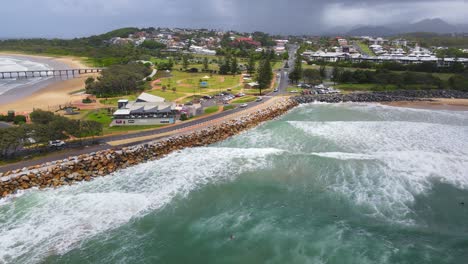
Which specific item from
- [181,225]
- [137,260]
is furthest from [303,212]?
[137,260]

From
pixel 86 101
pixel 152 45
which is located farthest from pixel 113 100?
pixel 152 45

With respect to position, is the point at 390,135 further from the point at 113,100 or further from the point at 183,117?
the point at 113,100

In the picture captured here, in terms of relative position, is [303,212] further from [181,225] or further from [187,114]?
[187,114]

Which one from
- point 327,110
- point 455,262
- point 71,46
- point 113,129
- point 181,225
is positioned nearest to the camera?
point 455,262

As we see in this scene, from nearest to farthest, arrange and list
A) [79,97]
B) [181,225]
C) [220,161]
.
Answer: [181,225] < [220,161] < [79,97]

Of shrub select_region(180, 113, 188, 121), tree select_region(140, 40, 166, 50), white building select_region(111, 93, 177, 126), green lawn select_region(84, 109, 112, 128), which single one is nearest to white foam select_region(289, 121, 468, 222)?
shrub select_region(180, 113, 188, 121)

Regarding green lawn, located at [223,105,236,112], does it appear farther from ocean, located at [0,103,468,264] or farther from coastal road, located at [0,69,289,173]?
ocean, located at [0,103,468,264]

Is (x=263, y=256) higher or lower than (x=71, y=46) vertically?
lower

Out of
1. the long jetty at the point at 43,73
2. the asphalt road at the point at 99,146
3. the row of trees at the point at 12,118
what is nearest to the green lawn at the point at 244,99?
the asphalt road at the point at 99,146
